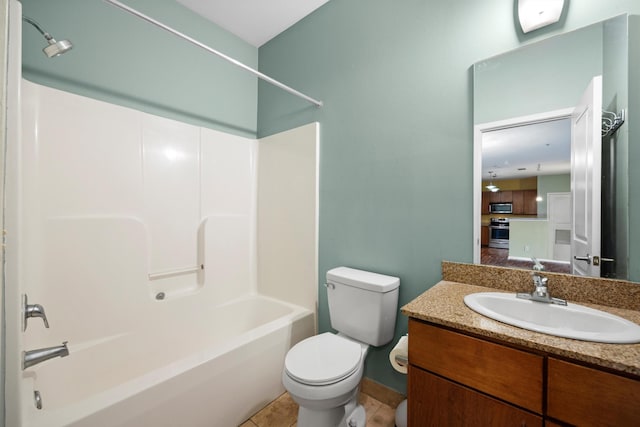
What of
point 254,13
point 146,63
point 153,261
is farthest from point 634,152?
point 146,63

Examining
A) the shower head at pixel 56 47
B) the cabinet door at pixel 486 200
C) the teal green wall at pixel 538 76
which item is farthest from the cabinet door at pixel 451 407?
the shower head at pixel 56 47

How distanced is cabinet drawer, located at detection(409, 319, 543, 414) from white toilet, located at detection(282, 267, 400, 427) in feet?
1.36

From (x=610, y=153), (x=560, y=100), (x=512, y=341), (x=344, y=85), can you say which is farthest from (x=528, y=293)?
(x=344, y=85)

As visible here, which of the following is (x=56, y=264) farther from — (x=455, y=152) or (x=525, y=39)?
(x=525, y=39)

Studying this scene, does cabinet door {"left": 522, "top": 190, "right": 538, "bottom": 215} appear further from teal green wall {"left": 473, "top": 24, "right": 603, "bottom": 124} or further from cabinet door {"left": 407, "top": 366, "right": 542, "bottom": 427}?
cabinet door {"left": 407, "top": 366, "right": 542, "bottom": 427}

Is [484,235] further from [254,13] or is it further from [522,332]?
[254,13]

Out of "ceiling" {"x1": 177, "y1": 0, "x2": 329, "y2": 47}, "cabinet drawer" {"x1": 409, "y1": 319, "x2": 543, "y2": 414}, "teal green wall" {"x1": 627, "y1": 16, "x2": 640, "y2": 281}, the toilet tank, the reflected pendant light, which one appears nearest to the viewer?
"cabinet drawer" {"x1": 409, "y1": 319, "x2": 543, "y2": 414}

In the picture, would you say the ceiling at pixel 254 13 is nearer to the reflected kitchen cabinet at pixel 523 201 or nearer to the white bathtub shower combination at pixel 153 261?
the white bathtub shower combination at pixel 153 261

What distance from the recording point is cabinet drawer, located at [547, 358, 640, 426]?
26.7 inches

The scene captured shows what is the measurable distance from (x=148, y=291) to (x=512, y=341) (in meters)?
2.05

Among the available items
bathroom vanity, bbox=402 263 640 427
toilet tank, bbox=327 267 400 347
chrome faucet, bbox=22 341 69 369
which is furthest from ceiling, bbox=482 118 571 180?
chrome faucet, bbox=22 341 69 369

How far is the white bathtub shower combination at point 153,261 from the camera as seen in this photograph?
4.23 ft

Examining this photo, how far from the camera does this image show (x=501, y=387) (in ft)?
2.76

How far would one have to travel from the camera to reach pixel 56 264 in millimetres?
1487
